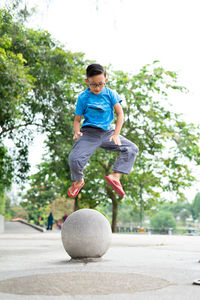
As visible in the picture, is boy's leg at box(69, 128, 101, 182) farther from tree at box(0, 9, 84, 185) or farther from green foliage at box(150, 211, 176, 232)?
green foliage at box(150, 211, 176, 232)

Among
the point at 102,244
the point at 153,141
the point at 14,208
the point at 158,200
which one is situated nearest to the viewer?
the point at 102,244

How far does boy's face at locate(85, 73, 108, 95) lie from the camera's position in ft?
16.2

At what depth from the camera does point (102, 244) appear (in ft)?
25.8

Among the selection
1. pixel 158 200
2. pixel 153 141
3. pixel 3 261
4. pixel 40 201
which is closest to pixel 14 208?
pixel 40 201

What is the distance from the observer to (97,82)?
4.99 m

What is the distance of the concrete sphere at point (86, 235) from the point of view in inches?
303

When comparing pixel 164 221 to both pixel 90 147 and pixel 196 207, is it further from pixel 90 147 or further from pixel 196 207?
pixel 90 147

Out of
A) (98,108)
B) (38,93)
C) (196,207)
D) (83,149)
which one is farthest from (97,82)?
(196,207)

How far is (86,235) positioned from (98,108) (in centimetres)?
337

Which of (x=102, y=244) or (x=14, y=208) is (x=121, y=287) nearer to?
(x=102, y=244)

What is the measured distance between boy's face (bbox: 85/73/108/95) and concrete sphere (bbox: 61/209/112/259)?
11.4 ft

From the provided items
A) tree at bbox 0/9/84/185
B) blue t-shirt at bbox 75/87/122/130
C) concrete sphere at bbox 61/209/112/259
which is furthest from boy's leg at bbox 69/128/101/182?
tree at bbox 0/9/84/185

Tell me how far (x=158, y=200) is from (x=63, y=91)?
45.8ft

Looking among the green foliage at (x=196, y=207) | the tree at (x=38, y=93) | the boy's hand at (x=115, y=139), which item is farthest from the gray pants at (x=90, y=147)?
the green foliage at (x=196, y=207)
